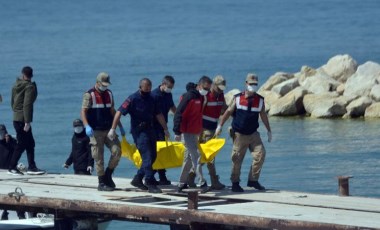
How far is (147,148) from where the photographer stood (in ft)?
65.6

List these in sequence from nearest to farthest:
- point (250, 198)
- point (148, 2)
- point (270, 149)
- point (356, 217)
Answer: point (356, 217) → point (250, 198) → point (270, 149) → point (148, 2)

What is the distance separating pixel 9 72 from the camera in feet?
224

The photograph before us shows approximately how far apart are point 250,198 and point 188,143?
123 centimetres

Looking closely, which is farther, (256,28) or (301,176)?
(256,28)

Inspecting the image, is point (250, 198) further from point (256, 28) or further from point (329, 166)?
point (256, 28)

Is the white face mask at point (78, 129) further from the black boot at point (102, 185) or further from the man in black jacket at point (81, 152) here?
the black boot at point (102, 185)

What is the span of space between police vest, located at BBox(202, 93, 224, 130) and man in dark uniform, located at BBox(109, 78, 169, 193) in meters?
0.72

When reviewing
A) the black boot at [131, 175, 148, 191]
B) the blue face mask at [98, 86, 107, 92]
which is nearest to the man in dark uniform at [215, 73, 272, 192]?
the black boot at [131, 175, 148, 191]

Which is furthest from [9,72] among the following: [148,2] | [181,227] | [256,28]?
[148,2]

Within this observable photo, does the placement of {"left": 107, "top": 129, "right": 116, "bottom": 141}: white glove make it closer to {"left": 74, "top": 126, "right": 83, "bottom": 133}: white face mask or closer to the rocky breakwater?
{"left": 74, "top": 126, "right": 83, "bottom": 133}: white face mask

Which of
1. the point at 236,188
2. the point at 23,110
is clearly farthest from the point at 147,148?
the point at 23,110

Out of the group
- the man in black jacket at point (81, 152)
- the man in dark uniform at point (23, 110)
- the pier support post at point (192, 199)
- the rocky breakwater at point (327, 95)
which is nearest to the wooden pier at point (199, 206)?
the pier support post at point (192, 199)

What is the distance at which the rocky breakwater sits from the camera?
1710 inches

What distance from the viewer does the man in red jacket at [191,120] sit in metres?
19.8
